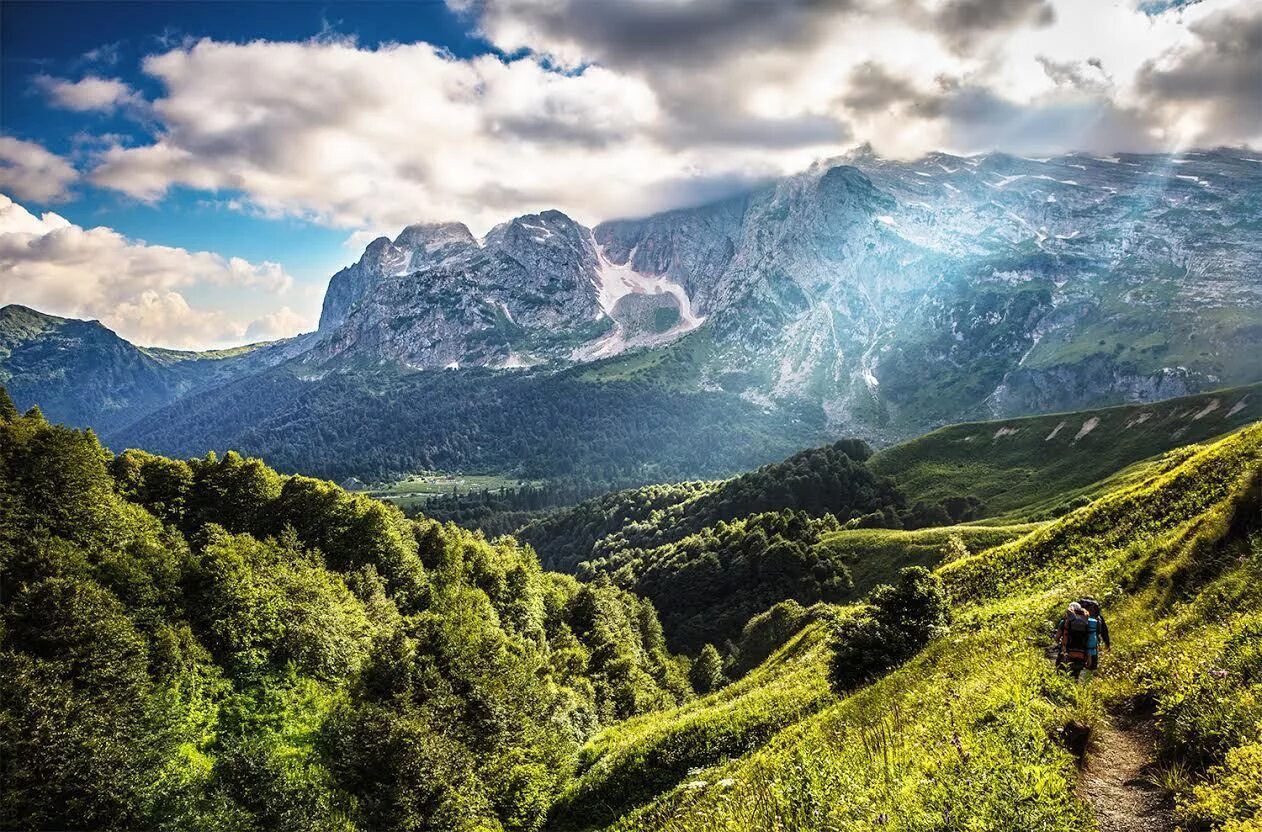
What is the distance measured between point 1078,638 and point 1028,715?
4.57 meters

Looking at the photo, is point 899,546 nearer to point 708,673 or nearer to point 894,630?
point 708,673

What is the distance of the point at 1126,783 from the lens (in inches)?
530

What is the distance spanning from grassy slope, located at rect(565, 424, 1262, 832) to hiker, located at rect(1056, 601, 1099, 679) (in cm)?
74

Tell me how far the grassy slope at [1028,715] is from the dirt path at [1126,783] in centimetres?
48

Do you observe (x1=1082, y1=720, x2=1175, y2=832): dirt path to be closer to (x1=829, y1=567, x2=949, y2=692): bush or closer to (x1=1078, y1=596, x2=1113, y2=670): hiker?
(x1=1078, y1=596, x2=1113, y2=670): hiker

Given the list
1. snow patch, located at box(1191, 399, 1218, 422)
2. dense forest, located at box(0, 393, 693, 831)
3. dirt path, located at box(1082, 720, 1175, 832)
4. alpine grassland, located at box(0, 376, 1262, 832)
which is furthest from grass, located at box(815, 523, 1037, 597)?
snow patch, located at box(1191, 399, 1218, 422)

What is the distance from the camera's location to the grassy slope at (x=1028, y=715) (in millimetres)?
12477

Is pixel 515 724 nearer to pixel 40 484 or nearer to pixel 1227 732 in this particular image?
pixel 40 484

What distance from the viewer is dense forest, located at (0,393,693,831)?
4266 cm

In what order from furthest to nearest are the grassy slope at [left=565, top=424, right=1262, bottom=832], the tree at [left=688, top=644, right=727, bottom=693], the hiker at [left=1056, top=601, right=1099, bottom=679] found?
the tree at [left=688, top=644, right=727, bottom=693] → the hiker at [left=1056, top=601, right=1099, bottom=679] → the grassy slope at [left=565, top=424, right=1262, bottom=832]

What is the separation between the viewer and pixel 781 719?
34.9m

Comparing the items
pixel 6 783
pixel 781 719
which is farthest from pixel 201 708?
pixel 781 719

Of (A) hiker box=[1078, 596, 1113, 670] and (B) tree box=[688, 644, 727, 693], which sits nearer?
(A) hiker box=[1078, 596, 1113, 670]

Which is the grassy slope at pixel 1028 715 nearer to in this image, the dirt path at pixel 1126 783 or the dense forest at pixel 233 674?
the dirt path at pixel 1126 783
